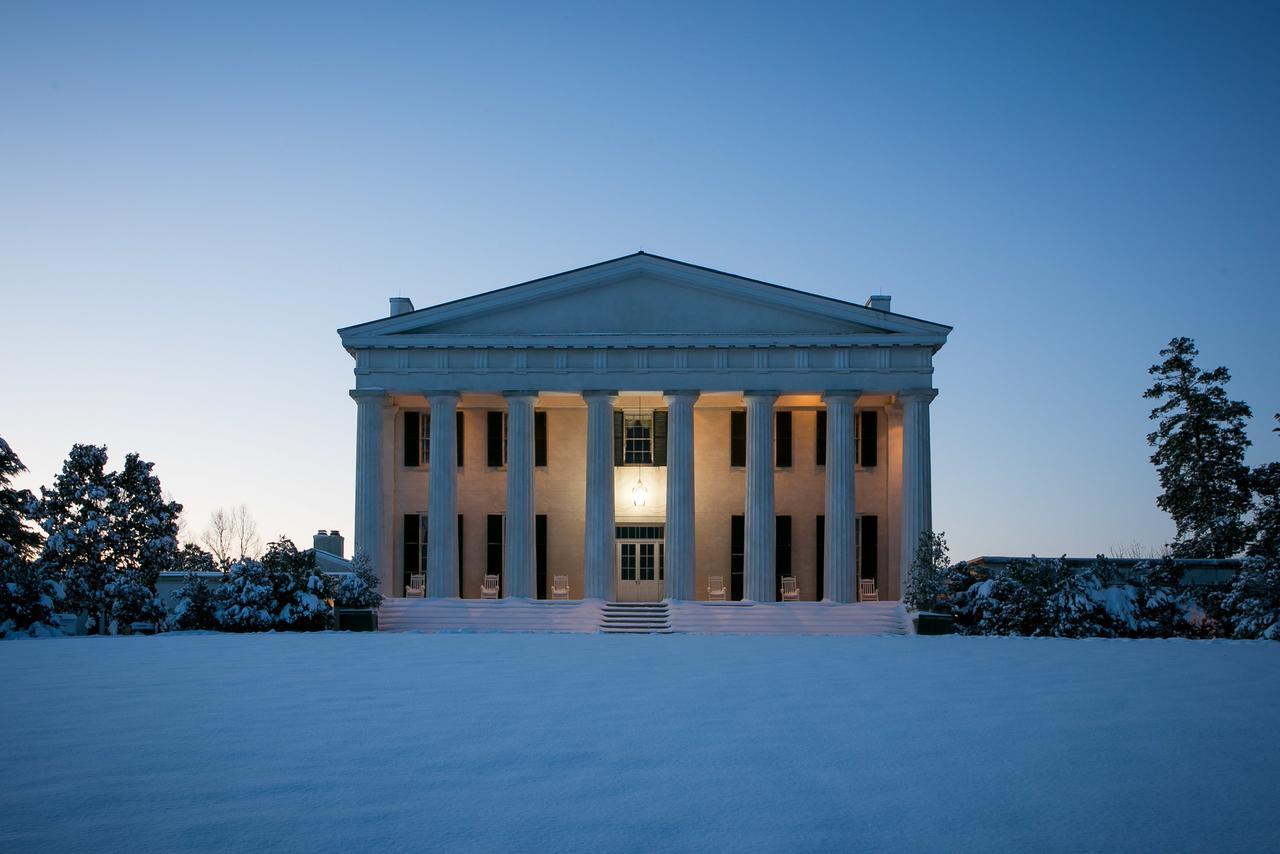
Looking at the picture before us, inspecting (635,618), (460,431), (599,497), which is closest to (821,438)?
(599,497)

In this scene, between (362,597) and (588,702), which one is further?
(362,597)

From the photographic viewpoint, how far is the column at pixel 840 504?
39.7 m

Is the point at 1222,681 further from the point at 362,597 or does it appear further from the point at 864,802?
the point at 362,597

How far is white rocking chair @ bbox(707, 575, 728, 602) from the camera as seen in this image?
141 feet

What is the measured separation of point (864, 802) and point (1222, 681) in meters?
10.7

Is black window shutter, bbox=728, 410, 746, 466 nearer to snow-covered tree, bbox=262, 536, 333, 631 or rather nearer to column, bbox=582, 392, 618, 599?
column, bbox=582, 392, 618, 599

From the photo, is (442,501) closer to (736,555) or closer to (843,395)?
(736,555)

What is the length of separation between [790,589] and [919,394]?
8.97 meters

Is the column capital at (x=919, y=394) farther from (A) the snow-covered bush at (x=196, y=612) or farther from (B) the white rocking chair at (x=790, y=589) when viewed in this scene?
(A) the snow-covered bush at (x=196, y=612)

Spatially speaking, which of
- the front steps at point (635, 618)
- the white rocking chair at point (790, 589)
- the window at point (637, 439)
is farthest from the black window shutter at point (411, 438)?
the white rocking chair at point (790, 589)

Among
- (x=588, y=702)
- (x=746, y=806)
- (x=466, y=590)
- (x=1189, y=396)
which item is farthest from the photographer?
(x=1189, y=396)

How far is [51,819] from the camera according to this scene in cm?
785

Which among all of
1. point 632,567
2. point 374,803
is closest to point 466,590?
point 632,567

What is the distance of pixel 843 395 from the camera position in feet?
132
